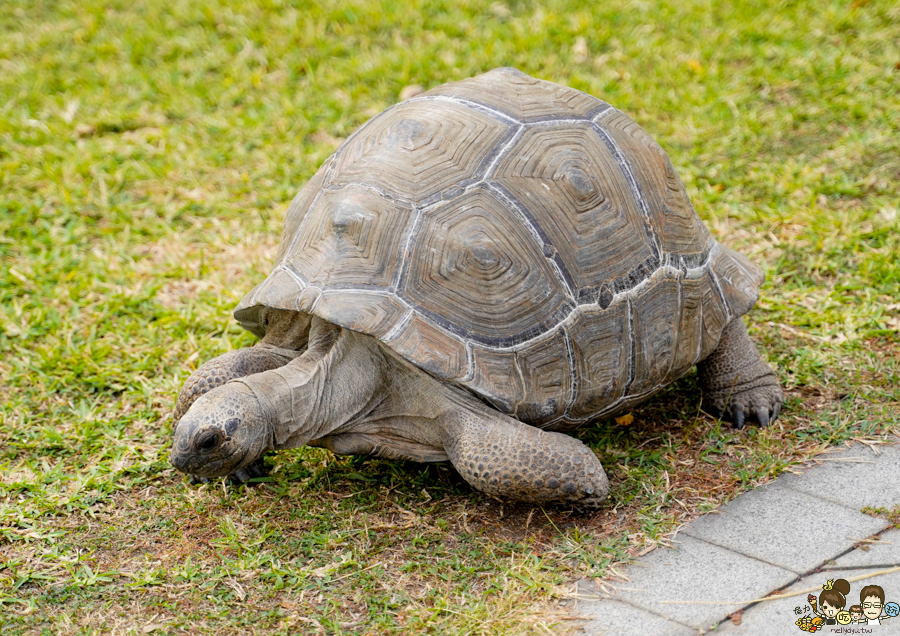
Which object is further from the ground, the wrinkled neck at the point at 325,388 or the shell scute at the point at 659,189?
the shell scute at the point at 659,189

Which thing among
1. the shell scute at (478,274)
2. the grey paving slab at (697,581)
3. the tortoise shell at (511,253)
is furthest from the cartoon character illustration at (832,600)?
the shell scute at (478,274)

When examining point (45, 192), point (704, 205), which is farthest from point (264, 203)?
point (704, 205)

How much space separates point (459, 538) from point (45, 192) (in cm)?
384

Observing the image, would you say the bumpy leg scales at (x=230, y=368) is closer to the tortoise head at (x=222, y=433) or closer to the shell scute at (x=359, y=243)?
the tortoise head at (x=222, y=433)

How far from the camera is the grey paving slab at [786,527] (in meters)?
2.90

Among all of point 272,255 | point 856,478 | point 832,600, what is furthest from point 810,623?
point 272,255

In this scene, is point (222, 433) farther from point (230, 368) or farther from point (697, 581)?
point (697, 581)

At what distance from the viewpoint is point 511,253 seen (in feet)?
10.4

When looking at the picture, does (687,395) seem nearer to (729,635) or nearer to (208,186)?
(729,635)

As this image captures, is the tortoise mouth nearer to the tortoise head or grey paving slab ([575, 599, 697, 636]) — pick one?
the tortoise head

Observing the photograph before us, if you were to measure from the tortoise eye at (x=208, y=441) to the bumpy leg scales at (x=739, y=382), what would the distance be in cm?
197

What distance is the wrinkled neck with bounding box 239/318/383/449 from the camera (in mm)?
3186

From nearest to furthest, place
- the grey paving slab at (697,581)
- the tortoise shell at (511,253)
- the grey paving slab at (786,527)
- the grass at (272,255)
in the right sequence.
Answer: the grey paving slab at (697,581), the grey paving slab at (786,527), the grass at (272,255), the tortoise shell at (511,253)

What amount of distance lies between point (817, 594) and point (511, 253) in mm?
1390
